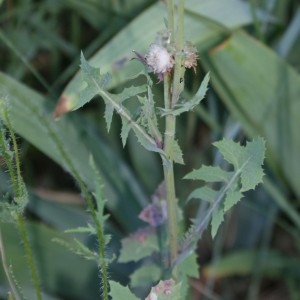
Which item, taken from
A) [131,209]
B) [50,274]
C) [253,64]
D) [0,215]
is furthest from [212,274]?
[0,215]

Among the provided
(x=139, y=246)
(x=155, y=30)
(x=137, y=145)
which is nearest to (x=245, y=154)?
(x=139, y=246)

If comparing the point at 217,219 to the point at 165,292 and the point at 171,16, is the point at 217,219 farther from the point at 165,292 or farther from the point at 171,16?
the point at 171,16

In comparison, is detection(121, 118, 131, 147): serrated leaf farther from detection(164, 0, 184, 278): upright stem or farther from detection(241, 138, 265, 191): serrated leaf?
detection(241, 138, 265, 191): serrated leaf

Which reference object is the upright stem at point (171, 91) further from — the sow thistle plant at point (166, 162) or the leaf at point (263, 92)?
the leaf at point (263, 92)

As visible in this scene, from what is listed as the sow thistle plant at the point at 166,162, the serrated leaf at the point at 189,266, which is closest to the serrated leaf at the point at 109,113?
the sow thistle plant at the point at 166,162

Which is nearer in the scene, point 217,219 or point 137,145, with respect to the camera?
point 217,219
